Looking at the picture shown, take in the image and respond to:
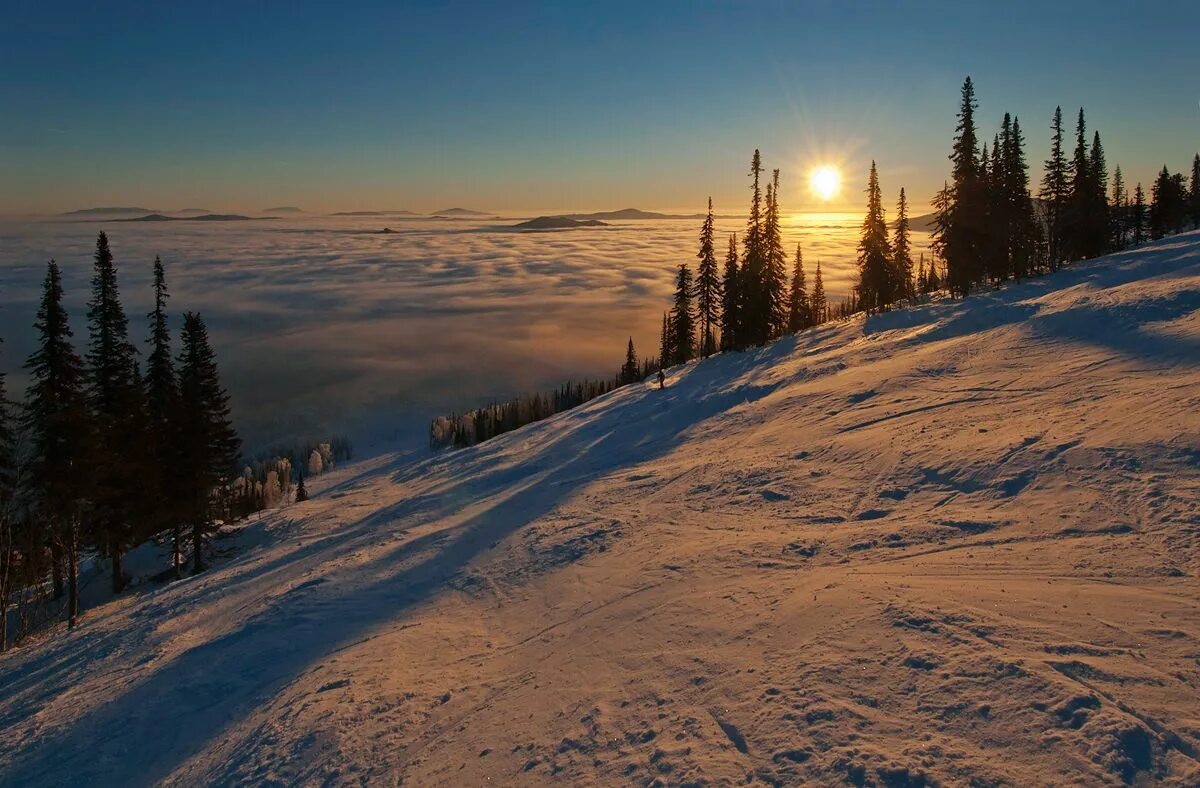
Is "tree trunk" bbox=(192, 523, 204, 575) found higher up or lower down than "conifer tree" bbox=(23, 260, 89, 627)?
lower down

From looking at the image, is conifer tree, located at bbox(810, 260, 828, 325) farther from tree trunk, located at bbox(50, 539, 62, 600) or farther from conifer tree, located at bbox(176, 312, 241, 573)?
tree trunk, located at bbox(50, 539, 62, 600)

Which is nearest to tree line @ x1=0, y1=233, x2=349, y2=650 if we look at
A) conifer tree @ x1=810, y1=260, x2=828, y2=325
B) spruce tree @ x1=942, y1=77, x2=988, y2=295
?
spruce tree @ x1=942, y1=77, x2=988, y2=295

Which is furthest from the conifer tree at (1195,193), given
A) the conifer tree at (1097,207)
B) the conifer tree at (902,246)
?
the conifer tree at (902,246)

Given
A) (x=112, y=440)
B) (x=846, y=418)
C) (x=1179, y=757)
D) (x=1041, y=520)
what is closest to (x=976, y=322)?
(x=846, y=418)

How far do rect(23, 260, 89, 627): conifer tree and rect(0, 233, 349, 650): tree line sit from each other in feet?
0.15

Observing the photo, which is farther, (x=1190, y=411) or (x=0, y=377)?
(x=0, y=377)

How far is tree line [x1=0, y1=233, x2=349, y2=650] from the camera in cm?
2700

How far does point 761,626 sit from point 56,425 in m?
31.4

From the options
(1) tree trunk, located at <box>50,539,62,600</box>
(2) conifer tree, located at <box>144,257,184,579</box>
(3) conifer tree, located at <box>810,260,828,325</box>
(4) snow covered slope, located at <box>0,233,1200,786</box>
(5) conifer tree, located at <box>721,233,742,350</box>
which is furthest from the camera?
(3) conifer tree, located at <box>810,260,828,325</box>

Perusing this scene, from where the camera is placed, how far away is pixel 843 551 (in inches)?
436

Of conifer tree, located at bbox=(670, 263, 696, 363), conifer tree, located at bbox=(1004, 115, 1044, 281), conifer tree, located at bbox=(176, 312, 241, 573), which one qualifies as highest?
conifer tree, located at bbox=(1004, 115, 1044, 281)

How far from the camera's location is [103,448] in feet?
96.3

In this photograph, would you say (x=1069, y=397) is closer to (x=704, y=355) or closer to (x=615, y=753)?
(x=615, y=753)

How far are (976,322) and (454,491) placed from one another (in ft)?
80.1
